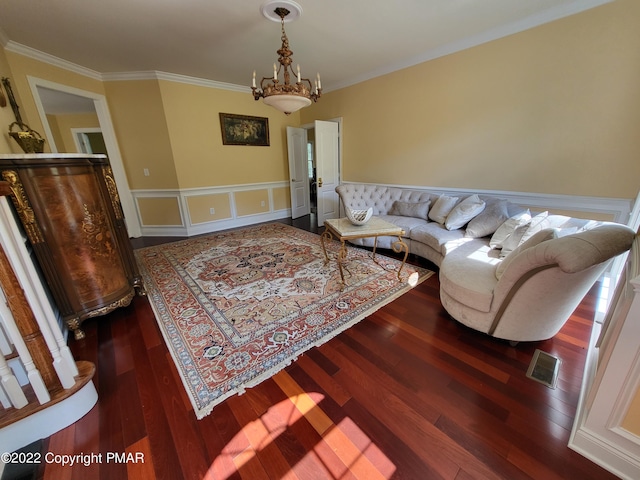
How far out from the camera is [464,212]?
9.50 ft

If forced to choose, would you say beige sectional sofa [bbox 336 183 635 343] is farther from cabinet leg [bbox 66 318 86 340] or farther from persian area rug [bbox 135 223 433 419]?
cabinet leg [bbox 66 318 86 340]

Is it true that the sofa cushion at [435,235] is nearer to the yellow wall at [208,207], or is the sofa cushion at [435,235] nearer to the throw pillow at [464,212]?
the throw pillow at [464,212]

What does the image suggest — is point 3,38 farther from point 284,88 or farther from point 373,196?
point 373,196

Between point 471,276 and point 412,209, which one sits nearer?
point 471,276

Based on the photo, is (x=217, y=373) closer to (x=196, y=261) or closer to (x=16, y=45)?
(x=196, y=261)

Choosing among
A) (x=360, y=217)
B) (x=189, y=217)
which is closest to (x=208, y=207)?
(x=189, y=217)

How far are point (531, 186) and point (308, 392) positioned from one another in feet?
10.5

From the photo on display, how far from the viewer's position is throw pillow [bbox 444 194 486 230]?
2855 millimetres

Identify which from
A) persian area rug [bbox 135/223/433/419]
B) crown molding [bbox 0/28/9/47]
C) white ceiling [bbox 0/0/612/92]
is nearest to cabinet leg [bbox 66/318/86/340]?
persian area rug [bbox 135/223/433/419]

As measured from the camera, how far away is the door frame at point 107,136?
309 centimetres

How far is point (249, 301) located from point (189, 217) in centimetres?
294

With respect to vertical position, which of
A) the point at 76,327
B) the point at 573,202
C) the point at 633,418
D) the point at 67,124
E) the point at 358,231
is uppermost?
the point at 67,124

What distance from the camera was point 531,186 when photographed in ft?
9.21

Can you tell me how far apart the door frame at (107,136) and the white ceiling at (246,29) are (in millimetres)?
363
